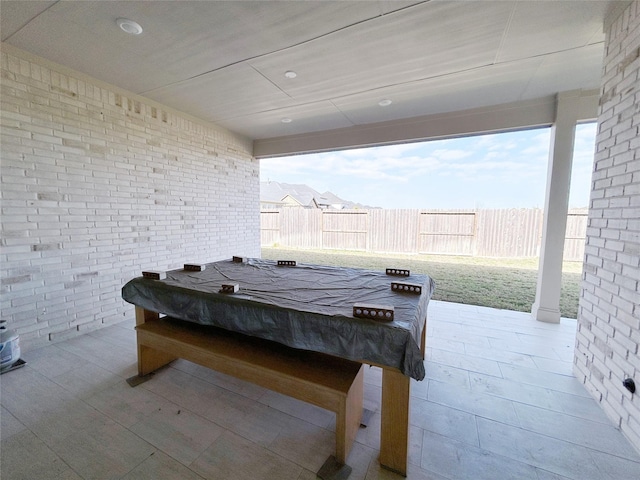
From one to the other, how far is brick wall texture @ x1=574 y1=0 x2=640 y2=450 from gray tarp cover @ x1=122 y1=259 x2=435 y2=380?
1.08 meters

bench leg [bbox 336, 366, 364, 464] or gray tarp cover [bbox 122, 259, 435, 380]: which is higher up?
gray tarp cover [bbox 122, 259, 435, 380]

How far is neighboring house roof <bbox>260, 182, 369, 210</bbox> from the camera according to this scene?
14189 millimetres

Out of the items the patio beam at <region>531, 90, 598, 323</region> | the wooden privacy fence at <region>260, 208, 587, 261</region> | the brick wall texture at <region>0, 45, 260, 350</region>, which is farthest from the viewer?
the wooden privacy fence at <region>260, 208, 587, 261</region>

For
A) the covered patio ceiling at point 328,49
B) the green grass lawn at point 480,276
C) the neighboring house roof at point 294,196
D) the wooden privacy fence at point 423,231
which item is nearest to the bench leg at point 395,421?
the covered patio ceiling at point 328,49

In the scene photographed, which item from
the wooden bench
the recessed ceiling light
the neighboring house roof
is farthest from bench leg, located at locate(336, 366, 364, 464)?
the neighboring house roof

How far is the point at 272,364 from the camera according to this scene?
1.43m

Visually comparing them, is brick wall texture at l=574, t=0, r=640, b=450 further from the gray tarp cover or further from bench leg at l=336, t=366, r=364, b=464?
bench leg at l=336, t=366, r=364, b=464

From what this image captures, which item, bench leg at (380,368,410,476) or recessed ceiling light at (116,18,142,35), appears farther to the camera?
recessed ceiling light at (116,18,142,35)

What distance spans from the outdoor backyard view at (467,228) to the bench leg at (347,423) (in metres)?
2.68

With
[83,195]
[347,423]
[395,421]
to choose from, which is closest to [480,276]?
[395,421]

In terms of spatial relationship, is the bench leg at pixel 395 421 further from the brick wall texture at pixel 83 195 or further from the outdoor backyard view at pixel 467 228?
the brick wall texture at pixel 83 195

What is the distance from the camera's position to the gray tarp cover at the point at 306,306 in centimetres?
114

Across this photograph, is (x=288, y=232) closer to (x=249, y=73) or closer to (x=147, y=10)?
(x=249, y=73)

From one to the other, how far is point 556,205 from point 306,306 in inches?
130
